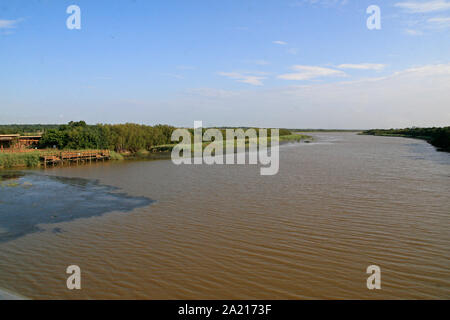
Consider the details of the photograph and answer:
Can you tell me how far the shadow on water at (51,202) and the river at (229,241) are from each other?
0.22ft

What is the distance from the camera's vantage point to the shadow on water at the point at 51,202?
8805 mm

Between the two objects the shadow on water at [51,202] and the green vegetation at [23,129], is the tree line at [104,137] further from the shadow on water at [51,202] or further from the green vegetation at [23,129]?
the green vegetation at [23,129]

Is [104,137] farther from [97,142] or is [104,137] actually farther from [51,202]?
[51,202]

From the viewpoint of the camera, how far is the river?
16.8ft

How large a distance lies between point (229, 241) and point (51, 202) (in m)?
Result: 7.84

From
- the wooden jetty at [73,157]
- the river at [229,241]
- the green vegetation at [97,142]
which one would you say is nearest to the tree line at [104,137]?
the green vegetation at [97,142]

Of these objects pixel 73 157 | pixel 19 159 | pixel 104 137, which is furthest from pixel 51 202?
pixel 104 137

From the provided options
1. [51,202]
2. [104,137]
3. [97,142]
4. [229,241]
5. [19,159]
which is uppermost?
[104,137]

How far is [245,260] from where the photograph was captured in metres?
6.14

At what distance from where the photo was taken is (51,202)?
11.4 meters

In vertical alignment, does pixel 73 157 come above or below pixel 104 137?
below
